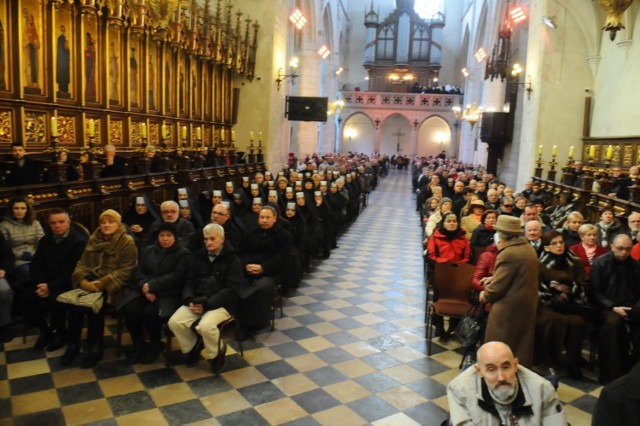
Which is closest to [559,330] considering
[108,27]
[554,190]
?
[554,190]

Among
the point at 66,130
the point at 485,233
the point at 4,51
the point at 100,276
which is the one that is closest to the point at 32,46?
the point at 4,51

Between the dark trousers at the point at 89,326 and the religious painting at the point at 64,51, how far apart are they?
6759mm

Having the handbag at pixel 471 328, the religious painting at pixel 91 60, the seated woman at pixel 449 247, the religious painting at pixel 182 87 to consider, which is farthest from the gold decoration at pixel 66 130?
the handbag at pixel 471 328

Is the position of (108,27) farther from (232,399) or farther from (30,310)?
(232,399)

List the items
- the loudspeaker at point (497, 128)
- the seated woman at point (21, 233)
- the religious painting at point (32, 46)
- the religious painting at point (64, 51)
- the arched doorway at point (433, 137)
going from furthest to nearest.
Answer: the arched doorway at point (433, 137), the loudspeaker at point (497, 128), the religious painting at point (64, 51), the religious painting at point (32, 46), the seated woman at point (21, 233)

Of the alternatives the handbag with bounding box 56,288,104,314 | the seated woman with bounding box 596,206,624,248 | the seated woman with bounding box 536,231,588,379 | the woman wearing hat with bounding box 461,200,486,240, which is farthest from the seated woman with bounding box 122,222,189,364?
the seated woman with bounding box 596,206,624,248

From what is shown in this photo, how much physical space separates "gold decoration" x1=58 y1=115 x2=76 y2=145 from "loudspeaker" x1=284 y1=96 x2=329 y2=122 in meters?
9.77

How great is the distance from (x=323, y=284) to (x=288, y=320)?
1904 millimetres

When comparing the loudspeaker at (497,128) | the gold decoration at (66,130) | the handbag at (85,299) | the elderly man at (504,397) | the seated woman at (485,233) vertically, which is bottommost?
the handbag at (85,299)

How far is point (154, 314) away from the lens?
16.9 feet

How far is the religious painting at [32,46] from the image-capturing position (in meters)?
9.38

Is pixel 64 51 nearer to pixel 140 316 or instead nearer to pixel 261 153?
pixel 140 316

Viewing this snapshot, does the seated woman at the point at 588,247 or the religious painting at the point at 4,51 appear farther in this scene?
the religious painting at the point at 4,51

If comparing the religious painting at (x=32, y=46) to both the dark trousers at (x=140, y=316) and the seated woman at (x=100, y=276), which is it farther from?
the dark trousers at (x=140, y=316)
